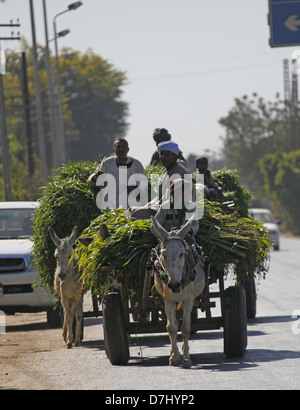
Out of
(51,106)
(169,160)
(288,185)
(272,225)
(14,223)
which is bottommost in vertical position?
(288,185)

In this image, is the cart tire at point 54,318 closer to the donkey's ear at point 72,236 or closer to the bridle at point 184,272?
the donkey's ear at point 72,236

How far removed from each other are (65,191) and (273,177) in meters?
63.5

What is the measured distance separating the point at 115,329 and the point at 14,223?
718 cm

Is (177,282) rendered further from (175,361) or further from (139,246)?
(139,246)

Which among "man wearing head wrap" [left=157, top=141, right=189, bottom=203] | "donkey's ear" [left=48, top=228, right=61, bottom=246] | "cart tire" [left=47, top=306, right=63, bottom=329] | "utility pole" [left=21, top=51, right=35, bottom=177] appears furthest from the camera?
"utility pole" [left=21, top=51, right=35, bottom=177]

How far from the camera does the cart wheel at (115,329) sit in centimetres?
1078

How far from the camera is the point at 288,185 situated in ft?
238

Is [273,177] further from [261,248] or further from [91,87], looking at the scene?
[261,248]

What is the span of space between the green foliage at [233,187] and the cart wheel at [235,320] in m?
5.53

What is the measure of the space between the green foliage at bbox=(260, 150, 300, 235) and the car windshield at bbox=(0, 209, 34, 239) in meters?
54.9

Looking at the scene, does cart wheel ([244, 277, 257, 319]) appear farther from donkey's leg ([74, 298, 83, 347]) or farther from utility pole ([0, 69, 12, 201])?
utility pole ([0, 69, 12, 201])

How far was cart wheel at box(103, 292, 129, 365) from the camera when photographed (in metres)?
10.8

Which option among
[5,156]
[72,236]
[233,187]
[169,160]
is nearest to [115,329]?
[169,160]

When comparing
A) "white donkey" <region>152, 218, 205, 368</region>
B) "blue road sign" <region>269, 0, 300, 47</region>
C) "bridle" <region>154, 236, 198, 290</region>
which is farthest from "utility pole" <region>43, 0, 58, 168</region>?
"bridle" <region>154, 236, 198, 290</region>
